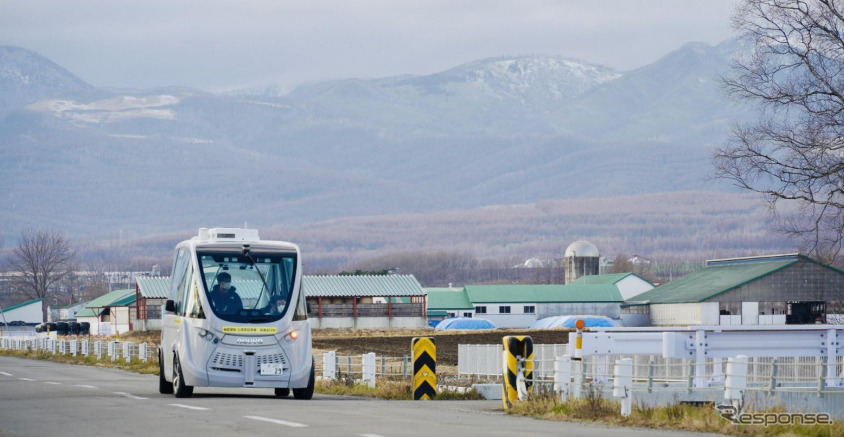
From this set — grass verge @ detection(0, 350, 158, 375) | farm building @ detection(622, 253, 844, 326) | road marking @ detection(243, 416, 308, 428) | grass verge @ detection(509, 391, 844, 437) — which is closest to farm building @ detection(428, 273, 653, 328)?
farm building @ detection(622, 253, 844, 326)

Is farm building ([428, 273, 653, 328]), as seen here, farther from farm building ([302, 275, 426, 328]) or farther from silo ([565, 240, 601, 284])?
silo ([565, 240, 601, 284])

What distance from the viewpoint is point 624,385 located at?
18.1 m

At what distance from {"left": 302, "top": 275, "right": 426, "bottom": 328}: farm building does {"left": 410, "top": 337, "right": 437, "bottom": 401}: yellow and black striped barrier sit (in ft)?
242

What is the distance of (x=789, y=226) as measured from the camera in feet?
130

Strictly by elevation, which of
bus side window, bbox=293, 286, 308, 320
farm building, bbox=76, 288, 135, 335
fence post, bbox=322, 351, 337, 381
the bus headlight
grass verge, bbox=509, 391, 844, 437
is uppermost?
bus side window, bbox=293, 286, 308, 320

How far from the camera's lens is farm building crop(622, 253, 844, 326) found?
306 feet

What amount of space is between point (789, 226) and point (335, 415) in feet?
80.4

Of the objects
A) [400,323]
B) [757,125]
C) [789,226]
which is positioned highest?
[757,125]

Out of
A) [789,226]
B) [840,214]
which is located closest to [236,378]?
[840,214]

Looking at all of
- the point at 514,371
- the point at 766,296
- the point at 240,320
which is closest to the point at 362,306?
the point at 766,296

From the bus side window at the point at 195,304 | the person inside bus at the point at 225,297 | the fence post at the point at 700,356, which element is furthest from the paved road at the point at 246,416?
the fence post at the point at 700,356

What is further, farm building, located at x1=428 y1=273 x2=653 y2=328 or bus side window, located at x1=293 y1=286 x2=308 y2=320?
farm building, located at x1=428 y1=273 x2=653 y2=328

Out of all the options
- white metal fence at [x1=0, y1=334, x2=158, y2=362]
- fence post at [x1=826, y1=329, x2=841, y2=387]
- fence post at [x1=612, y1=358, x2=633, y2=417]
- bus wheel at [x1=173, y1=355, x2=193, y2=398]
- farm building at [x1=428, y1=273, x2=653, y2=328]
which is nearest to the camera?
fence post at [x1=612, y1=358, x2=633, y2=417]

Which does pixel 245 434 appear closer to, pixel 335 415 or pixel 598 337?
pixel 335 415
